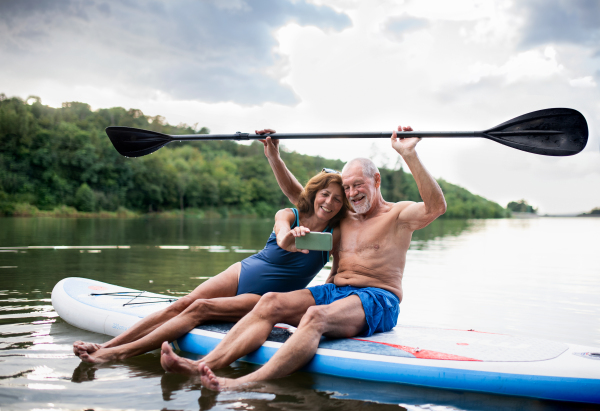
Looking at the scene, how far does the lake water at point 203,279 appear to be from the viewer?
10.1 feet

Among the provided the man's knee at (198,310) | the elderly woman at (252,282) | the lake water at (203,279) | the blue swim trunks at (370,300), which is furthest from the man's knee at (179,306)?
the blue swim trunks at (370,300)

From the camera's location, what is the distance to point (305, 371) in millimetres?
3557

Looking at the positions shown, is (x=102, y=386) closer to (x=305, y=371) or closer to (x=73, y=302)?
(x=305, y=371)

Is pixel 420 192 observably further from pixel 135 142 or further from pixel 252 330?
pixel 135 142

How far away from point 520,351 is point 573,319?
12.5 ft

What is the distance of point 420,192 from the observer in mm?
3363

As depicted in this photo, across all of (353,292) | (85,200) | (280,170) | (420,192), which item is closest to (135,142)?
(280,170)

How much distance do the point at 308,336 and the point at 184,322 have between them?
1.16m

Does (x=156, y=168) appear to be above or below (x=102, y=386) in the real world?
above

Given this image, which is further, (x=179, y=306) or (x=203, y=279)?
(x=203, y=279)

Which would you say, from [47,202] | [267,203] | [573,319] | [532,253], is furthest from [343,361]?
[267,203]

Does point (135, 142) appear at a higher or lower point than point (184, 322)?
higher

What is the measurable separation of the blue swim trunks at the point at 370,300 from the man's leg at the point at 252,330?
12cm

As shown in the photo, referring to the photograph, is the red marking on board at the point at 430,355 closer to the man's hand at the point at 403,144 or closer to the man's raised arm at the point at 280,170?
the man's hand at the point at 403,144
